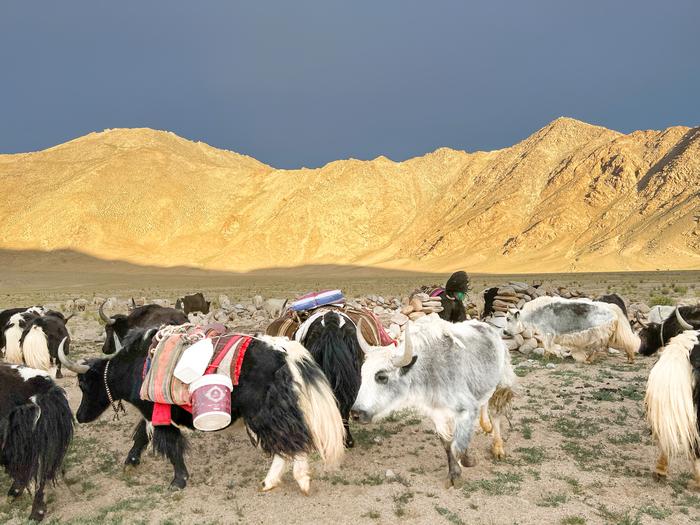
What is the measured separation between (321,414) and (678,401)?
2895 millimetres

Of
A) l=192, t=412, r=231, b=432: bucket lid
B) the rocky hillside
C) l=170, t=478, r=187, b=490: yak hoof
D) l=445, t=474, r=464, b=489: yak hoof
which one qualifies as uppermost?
the rocky hillside

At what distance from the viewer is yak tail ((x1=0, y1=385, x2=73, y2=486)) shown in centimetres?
432

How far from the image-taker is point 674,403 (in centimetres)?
441

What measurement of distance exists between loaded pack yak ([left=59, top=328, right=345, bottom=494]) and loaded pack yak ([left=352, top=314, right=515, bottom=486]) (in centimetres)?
41

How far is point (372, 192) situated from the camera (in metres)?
79.3

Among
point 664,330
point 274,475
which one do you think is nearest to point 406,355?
point 274,475

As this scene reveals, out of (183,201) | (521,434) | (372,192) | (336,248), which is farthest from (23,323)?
(183,201)

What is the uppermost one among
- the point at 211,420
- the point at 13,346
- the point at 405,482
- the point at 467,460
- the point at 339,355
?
the point at 339,355

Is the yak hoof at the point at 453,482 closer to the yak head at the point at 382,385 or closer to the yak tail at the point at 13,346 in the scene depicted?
the yak head at the point at 382,385

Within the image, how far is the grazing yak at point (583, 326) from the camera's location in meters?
10.4

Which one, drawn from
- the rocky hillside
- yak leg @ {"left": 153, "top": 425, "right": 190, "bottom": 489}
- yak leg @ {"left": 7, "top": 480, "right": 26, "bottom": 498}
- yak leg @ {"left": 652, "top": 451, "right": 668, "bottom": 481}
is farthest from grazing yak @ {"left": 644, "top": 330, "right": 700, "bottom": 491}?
the rocky hillside

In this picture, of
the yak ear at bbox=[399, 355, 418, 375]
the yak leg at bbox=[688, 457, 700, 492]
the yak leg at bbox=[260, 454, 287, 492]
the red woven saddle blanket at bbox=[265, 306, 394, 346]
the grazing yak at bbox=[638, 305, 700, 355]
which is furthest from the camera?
the grazing yak at bbox=[638, 305, 700, 355]

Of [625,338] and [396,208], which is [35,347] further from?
[396,208]

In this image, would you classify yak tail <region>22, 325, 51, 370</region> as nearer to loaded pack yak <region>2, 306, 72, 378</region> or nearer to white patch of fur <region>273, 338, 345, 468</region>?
loaded pack yak <region>2, 306, 72, 378</region>
